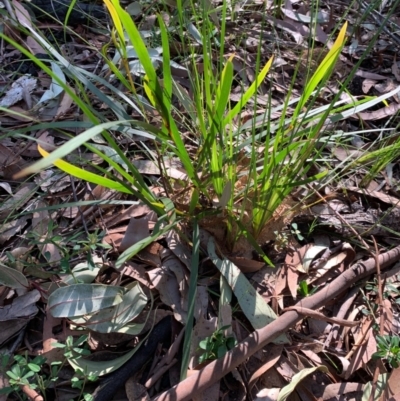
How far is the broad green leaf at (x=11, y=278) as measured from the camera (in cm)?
90

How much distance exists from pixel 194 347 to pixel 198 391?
0.09m

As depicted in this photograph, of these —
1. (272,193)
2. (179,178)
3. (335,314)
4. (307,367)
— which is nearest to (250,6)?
(179,178)

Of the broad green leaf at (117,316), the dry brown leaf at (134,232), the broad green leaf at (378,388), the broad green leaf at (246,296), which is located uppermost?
the dry brown leaf at (134,232)

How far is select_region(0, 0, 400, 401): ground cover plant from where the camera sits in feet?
2.66

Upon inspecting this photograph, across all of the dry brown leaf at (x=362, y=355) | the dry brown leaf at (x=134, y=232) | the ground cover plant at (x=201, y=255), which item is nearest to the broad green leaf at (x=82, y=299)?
the ground cover plant at (x=201, y=255)

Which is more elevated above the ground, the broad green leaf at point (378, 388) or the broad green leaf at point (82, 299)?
the broad green leaf at point (82, 299)

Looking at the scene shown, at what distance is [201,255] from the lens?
3.23ft

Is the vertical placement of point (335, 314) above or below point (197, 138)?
below

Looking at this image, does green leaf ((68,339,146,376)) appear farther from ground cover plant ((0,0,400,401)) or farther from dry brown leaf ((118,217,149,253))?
dry brown leaf ((118,217,149,253))

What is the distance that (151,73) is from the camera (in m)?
0.73

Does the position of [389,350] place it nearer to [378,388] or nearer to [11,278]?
[378,388]

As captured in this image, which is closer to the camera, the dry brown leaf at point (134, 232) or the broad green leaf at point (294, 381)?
the broad green leaf at point (294, 381)

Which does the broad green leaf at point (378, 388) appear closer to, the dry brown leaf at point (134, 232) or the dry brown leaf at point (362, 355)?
the dry brown leaf at point (362, 355)

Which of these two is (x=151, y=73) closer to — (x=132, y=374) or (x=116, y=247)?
(x=116, y=247)
